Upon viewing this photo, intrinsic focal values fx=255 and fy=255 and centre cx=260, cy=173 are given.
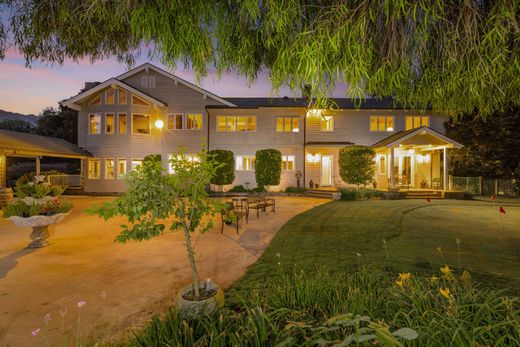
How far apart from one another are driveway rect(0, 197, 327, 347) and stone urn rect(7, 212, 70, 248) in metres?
0.28

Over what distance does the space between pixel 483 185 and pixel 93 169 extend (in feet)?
94.2

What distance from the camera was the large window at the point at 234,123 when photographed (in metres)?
20.4

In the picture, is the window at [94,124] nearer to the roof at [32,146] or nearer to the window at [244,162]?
the roof at [32,146]

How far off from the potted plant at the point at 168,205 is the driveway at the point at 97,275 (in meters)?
0.80

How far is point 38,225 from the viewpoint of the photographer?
6.51 metres

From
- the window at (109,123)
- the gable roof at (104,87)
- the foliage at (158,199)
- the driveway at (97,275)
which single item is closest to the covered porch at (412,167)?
the driveway at (97,275)

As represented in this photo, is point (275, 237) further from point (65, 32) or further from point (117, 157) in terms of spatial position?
point (117, 157)

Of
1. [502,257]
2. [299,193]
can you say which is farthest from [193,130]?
[502,257]

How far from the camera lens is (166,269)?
5211mm

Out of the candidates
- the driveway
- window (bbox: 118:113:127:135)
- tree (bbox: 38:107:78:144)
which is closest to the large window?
window (bbox: 118:113:127:135)

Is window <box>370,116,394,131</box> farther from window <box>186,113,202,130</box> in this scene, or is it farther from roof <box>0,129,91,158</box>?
roof <box>0,129,91,158</box>

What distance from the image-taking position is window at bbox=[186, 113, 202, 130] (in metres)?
20.2

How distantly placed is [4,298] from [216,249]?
3.84 meters

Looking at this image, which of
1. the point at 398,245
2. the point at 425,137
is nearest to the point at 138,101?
the point at 398,245
